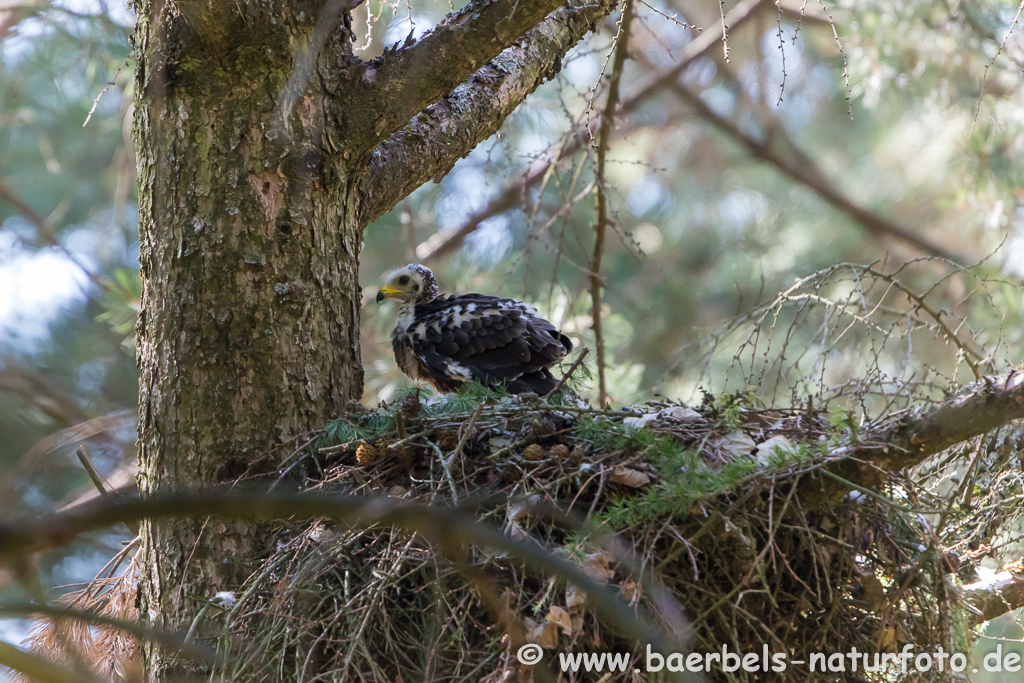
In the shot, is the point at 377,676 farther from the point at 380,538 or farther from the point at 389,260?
the point at 389,260

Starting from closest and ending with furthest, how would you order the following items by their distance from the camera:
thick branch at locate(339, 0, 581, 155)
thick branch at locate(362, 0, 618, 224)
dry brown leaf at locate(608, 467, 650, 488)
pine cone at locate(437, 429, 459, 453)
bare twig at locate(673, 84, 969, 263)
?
dry brown leaf at locate(608, 467, 650, 488), pine cone at locate(437, 429, 459, 453), thick branch at locate(339, 0, 581, 155), thick branch at locate(362, 0, 618, 224), bare twig at locate(673, 84, 969, 263)

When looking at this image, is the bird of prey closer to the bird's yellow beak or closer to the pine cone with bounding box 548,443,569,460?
the bird's yellow beak

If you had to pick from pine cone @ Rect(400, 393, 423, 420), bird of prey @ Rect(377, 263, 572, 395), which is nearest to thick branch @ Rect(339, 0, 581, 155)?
pine cone @ Rect(400, 393, 423, 420)

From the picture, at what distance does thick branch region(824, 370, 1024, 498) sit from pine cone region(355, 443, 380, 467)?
121cm

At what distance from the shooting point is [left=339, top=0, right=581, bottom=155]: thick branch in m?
2.78

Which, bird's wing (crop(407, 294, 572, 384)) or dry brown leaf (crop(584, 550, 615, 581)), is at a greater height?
bird's wing (crop(407, 294, 572, 384))

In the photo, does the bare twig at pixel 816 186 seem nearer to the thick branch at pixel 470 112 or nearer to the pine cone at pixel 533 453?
the thick branch at pixel 470 112

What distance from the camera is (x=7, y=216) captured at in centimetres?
621

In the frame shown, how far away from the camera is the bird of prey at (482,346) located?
12.6ft

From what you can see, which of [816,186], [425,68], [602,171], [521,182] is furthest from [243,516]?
[816,186]

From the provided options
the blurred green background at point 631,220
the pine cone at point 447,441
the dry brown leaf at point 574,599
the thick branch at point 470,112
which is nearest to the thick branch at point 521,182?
the blurred green background at point 631,220

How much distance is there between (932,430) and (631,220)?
5266 millimetres

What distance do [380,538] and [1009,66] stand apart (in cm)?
422

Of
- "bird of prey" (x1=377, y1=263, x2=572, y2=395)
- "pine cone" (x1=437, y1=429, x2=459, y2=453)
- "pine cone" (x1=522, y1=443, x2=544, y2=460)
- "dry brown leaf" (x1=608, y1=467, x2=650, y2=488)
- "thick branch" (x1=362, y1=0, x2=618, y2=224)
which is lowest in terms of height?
"dry brown leaf" (x1=608, y1=467, x2=650, y2=488)
